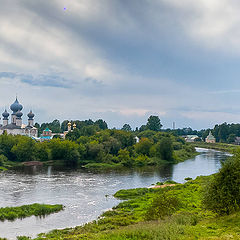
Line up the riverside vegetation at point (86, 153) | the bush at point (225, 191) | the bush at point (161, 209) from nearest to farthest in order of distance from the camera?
the bush at point (225, 191)
the bush at point (161, 209)
the riverside vegetation at point (86, 153)

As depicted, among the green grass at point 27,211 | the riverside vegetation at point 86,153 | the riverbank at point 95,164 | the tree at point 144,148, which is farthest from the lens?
the tree at point 144,148

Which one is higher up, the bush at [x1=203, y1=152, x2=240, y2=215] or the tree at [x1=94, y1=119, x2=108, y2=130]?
the tree at [x1=94, y1=119, x2=108, y2=130]

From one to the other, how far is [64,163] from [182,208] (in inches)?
1820

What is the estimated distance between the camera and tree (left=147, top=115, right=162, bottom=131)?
13075 cm

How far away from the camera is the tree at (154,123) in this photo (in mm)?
130750

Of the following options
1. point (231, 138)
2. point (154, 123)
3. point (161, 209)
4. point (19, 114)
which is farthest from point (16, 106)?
point (161, 209)

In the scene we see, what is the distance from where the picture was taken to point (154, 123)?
430 feet

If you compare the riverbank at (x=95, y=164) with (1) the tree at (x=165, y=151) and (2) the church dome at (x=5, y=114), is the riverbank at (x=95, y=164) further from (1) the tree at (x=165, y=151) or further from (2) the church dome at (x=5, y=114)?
(2) the church dome at (x=5, y=114)

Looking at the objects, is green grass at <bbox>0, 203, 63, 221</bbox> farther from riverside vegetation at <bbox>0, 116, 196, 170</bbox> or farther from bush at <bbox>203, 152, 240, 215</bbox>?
riverside vegetation at <bbox>0, 116, 196, 170</bbox>

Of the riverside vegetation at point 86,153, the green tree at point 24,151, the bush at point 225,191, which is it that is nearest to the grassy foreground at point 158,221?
the bush at point 225,191

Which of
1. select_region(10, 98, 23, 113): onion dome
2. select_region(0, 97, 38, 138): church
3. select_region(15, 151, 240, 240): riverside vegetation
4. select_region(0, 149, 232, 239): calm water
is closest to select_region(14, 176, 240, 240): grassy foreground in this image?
select_region(15, 151, 240, 240): riverside vegetation

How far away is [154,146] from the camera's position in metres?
80.6

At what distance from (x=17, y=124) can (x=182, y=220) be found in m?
105

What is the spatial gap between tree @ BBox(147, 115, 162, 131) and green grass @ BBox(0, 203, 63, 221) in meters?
102
